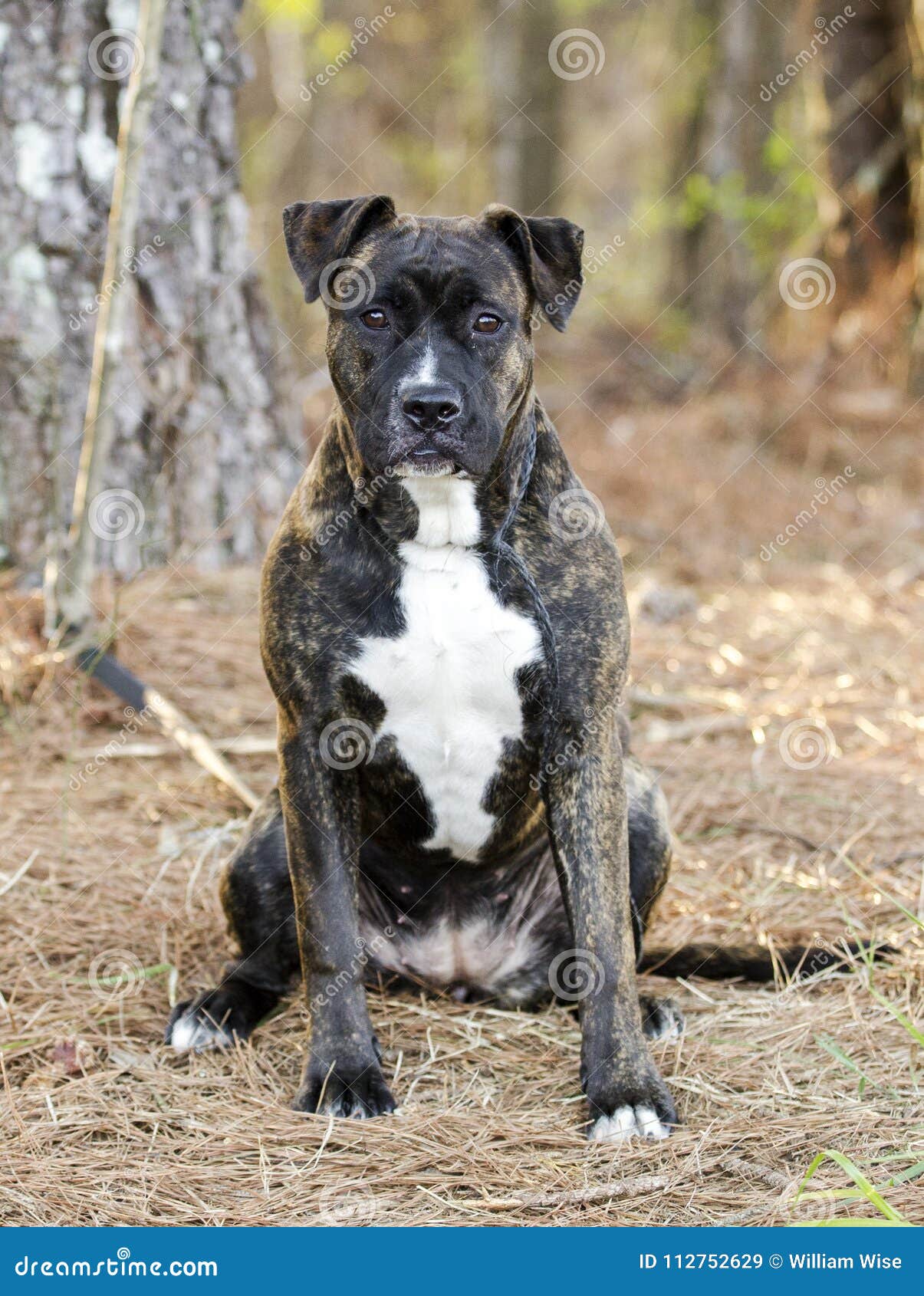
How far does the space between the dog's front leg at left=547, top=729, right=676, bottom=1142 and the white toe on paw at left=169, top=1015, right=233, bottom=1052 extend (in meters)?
0.89

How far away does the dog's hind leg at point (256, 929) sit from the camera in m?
3.38

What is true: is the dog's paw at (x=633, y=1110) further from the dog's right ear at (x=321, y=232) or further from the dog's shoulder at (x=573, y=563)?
the dog's right ear at (x=321, y=232)

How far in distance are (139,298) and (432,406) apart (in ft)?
9.52

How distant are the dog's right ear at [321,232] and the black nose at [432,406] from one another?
48 centimetres

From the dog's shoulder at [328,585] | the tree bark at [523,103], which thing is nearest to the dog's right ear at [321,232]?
the dog's shoulder at [328,585]

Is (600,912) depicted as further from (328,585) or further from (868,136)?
(868,136)

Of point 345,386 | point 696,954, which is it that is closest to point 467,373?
point 345,386

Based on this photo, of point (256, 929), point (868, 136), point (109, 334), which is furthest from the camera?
point (868, 136)

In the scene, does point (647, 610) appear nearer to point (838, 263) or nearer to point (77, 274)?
point (77, 274)

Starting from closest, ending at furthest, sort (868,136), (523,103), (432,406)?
(432,406), (868,136), (523,103)

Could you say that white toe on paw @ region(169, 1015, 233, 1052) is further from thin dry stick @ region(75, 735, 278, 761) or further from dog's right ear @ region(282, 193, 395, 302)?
dog's right ear @ region(282, 193, 395, 302)

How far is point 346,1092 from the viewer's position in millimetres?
3004

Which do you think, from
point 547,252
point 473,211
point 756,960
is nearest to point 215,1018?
point 756,960

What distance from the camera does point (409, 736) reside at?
3162mm
